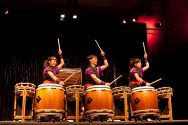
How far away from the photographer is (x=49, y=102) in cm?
536

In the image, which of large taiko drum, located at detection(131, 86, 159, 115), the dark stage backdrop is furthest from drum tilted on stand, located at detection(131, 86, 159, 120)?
the dark stage backdrop

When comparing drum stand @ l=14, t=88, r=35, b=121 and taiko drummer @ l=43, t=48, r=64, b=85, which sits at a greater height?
taiko drummer @ l=43, t=48, r=64, b=85

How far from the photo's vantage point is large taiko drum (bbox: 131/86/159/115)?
5.78 metres

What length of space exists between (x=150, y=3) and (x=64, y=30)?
7.51ft

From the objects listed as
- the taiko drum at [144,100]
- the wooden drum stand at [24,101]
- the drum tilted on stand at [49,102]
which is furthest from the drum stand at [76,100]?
the taiko drum at [144,100]

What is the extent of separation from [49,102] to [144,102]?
1.66m

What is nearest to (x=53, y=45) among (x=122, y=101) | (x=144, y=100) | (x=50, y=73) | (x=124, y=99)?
(x=50, y=73)

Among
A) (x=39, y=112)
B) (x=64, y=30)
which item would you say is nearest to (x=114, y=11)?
(x=64, y=30)

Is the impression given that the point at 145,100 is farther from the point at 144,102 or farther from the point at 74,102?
the point at 74,102

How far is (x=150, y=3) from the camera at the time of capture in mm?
8172

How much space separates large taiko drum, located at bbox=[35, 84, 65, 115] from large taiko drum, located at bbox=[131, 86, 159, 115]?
A: 1323 mm

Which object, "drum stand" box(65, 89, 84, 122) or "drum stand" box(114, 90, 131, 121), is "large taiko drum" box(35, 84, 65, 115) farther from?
"drum stand" box(114, 90, 131, 121)

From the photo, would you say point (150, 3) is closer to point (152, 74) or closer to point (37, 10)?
point (152, 74)

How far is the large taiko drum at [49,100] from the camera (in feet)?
17.5
